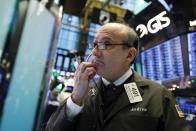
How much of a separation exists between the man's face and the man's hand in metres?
0.07

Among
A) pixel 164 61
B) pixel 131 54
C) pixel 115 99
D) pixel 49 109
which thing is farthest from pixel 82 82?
pixel 164 61

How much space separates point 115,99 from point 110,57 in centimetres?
27

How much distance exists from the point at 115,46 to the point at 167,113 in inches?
20.3

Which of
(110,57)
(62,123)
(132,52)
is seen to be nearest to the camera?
(62,123)

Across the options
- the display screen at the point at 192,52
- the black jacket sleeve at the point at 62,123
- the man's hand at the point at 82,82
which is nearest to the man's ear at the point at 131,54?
the man's hand at the point at 82,82

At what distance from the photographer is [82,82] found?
962 mm

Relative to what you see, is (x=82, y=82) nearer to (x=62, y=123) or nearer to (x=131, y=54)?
(x=62, y=123)

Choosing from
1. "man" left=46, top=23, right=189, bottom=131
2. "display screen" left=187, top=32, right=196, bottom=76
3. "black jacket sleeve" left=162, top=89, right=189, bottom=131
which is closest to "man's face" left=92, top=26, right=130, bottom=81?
"man" left=46, top=23, right=189, bottom=131

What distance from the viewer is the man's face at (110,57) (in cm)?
105

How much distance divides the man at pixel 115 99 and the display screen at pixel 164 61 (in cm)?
105

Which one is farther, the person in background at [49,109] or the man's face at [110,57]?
the person in background at [49,109]

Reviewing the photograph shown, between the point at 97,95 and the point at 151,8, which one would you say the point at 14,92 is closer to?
the point at 97,95

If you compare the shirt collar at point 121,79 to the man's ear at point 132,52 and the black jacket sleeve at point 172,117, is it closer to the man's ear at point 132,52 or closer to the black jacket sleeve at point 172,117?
the man's ear at point 132,52

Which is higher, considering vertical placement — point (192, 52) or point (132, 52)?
point (192, 52)
